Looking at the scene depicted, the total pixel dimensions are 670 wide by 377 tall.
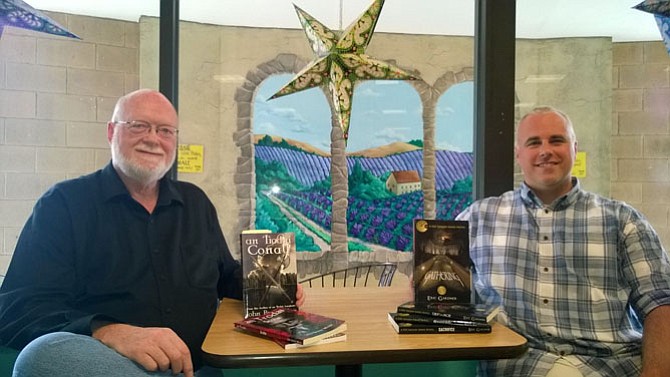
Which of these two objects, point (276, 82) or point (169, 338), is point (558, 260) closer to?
point (169, 338)

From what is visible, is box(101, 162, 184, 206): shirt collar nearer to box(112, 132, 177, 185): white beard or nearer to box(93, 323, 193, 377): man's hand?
box(112, 132, 177, 185): white beard

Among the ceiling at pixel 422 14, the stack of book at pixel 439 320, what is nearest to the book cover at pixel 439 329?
the stack of book at pixel 439 320

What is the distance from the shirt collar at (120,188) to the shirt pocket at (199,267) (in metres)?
0.19

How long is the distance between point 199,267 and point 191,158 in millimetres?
1684

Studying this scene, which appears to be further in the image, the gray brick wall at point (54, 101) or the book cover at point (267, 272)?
the gray brick wall at point (54, 101)

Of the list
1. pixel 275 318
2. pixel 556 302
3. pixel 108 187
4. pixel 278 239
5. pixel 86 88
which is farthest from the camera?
pixel 86 88

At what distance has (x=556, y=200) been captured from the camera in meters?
1.86

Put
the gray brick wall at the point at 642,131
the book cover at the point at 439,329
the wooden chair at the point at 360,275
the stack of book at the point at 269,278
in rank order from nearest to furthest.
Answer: the book cover at the point at 439,329 → the stack of book at the point at 269,278 → the gray brick wall at the point at 642,131 → the wooden chair at the point at 360,275

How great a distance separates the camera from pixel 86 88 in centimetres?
294

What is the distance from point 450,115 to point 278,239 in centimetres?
233

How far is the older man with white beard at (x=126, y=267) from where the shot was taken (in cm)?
121

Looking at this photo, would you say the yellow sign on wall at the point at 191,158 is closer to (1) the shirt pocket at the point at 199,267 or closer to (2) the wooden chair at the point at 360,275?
(2) the wooden chair at the point at 360,275

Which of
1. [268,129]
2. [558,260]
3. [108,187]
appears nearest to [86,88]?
[268,129]

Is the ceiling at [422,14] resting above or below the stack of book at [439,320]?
above
